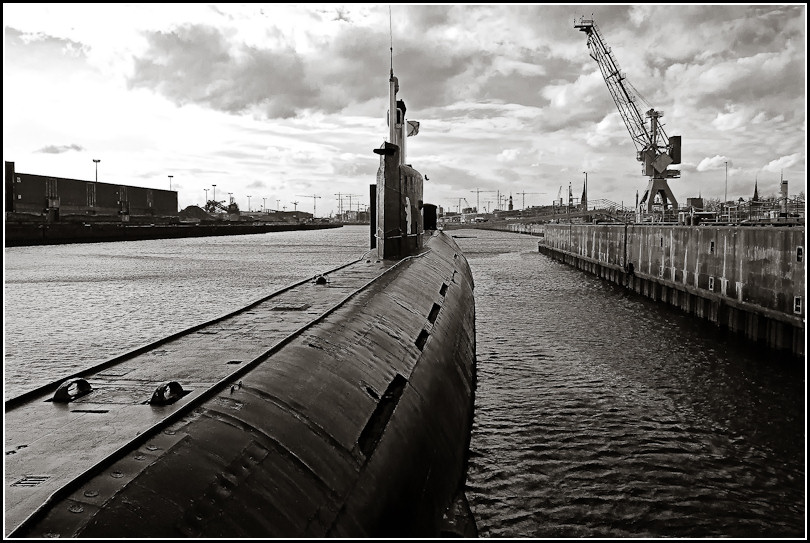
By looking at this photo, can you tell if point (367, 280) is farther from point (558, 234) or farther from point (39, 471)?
point (558, 234)

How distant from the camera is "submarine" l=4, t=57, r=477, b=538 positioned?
13.3 ft

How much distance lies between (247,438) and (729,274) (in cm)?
1795

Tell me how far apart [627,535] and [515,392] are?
5.72 m

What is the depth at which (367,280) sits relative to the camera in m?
13.7

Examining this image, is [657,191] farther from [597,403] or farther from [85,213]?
[85,213]

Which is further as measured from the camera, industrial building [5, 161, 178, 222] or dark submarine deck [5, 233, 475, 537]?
industrial building [5, 161, 178, 222]

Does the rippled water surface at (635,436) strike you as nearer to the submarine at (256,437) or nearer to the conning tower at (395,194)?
the submarine at (256,437)

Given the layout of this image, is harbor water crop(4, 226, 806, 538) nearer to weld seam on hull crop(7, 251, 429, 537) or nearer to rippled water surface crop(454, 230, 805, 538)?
rippled water surface crop(454, 230, 805, 538)

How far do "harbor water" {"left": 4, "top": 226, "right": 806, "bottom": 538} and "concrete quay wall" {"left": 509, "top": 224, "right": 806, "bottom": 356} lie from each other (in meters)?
0.66

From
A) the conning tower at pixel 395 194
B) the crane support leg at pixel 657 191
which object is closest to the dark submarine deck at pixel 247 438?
the conning tower at pixel 395 194

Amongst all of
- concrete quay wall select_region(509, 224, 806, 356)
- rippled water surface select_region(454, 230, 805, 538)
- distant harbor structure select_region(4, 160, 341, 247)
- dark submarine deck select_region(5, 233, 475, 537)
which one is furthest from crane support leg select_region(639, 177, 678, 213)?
dark submarine deck select_region(5, 233, 475, 537)

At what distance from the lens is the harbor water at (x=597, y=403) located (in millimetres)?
8281

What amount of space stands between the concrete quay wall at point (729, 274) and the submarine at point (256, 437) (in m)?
9.64

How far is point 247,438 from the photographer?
16.8 ft
